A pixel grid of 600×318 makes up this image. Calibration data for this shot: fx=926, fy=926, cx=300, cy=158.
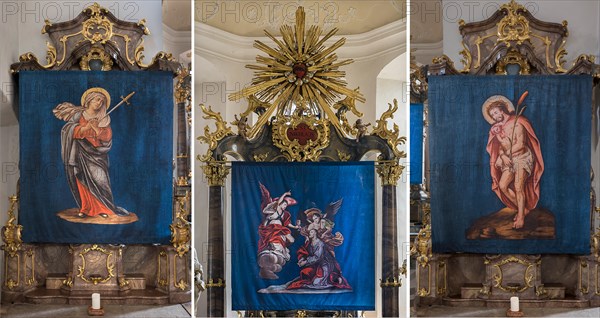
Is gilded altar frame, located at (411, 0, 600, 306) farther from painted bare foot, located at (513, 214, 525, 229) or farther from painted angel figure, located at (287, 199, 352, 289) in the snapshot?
painted angel figure, located at (287, 199, 352, 289)

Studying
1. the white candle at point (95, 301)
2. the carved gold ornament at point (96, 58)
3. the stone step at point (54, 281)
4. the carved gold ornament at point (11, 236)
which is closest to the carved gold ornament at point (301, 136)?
the carved gold ornament at point (96, 58)

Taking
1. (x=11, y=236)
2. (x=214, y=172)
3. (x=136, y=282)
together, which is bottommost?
(x=136, y=282)

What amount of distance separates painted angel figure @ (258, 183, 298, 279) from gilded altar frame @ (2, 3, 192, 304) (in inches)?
32.9

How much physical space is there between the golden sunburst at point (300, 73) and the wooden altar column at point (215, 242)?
2.00 feet

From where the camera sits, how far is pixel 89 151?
1037cm

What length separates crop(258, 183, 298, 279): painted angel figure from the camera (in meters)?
10.4

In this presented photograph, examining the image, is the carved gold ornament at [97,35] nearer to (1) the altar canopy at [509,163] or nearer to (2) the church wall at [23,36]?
(2) the church wall at [23,36]

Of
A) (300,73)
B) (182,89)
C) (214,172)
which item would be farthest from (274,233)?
(182,89)

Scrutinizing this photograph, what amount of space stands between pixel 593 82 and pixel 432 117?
1.81 meters

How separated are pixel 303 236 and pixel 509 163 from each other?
7.95 ft

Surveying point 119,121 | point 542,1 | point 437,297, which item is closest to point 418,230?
point 437,297

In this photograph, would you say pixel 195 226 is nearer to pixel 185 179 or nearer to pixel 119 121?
pixel 185 179

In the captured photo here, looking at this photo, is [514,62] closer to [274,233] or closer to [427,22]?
[427,22]

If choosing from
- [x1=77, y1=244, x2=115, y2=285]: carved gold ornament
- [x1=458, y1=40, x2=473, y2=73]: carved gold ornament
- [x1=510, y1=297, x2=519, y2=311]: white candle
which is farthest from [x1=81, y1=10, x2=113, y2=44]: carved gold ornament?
[x1=510, y1=297, x2=519, y2=311]: white candle
